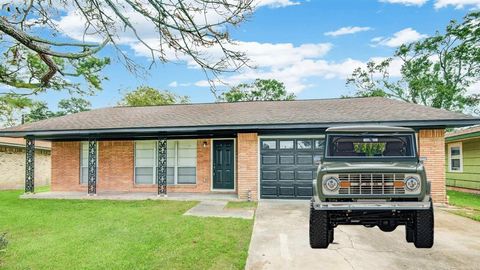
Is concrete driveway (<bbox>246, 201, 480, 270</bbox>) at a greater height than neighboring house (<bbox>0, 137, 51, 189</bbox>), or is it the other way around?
neighboring house (<bbox>0, 137, 51, 189</bbox>)

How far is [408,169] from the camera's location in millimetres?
3160

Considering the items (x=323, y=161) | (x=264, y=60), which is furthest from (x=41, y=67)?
(x=323, y=161)

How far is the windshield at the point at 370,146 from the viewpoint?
3.87 m

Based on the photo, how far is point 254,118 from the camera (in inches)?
512

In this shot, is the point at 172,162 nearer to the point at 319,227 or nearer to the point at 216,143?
the point at 216,143

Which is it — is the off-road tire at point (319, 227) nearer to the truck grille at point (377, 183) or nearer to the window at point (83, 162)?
the truck grille at point (377, 183)

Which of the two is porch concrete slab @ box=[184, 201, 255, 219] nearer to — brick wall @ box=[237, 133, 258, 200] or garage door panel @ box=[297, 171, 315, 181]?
brick wall @ box=[237, 133, 258, 200]

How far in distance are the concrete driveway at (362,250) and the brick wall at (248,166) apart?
14.0 feet

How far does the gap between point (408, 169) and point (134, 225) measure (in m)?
7.21

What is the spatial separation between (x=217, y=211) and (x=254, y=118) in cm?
428

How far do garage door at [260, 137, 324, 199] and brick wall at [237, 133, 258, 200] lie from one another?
296 millimetres

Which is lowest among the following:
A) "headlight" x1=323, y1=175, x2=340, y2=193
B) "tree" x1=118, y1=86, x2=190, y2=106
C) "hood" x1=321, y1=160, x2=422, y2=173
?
"headlight" x1=323, y1=175, x2=340, y2=193

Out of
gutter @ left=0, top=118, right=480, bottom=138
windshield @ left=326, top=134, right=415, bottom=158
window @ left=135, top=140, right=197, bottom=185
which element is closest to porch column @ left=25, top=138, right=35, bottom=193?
gutter @ left=0, top=118, right=480, bottom=138

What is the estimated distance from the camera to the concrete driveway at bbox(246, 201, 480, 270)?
16.8 feet
